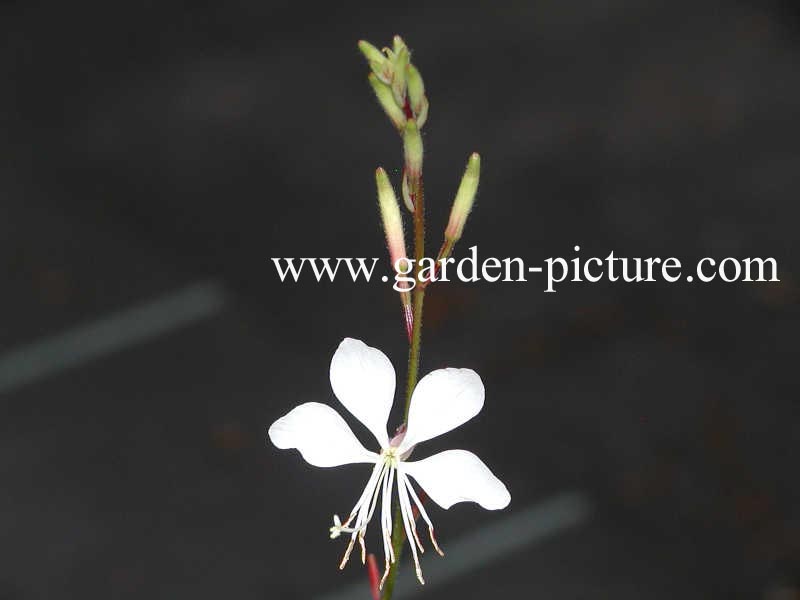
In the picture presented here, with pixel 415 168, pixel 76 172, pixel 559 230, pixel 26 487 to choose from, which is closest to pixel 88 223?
pixel 76 172

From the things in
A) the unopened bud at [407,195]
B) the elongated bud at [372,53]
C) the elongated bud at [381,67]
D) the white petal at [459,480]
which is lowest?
the white petal at [459,480]

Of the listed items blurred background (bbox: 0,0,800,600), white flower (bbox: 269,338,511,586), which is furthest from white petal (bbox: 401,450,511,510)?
blurred background (bbox: 0,0,800,600)

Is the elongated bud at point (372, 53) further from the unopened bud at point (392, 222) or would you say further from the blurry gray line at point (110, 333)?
the blurry gray line at point (110, 333)

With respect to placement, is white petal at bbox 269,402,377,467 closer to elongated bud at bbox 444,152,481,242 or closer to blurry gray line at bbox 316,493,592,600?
elongated bud at bbox 444,152,481,242

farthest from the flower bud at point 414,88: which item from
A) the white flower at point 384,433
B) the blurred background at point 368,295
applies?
the blurred background at point 368,295

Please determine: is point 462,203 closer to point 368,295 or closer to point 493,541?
point 493,541

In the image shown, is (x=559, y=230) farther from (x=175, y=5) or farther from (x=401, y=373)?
(x=175, y=5)

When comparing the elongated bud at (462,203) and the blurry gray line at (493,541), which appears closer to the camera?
the elongated bud at (462,203)
